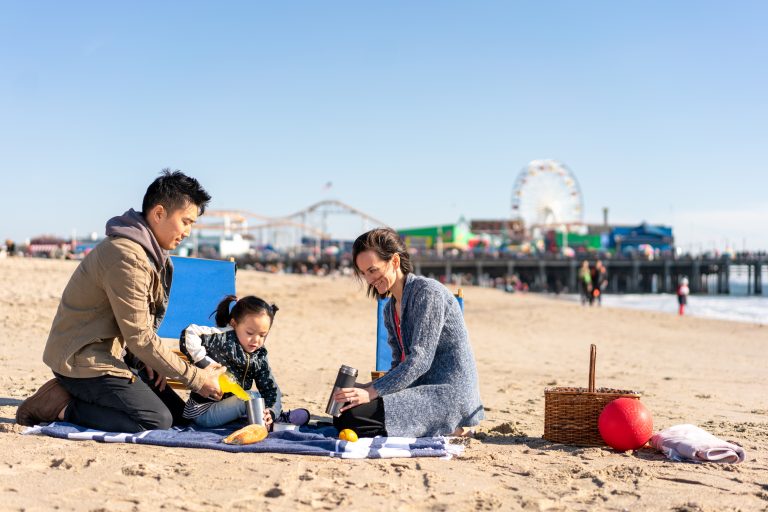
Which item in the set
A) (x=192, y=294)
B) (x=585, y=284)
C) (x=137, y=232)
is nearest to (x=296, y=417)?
(x=137, y=232)

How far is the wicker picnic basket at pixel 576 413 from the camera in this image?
388cm

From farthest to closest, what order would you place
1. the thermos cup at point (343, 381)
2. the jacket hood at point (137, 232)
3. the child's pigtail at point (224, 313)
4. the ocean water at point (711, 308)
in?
the ocean water at point (711, 308) < the child's pigtail at point (224, 313) < the thermos cup at point (343, 381) < the jacket hood at point (137, 232)

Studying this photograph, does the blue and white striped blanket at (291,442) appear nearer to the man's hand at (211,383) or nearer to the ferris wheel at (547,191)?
the man's hand at (211,383)

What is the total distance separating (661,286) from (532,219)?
1246cm

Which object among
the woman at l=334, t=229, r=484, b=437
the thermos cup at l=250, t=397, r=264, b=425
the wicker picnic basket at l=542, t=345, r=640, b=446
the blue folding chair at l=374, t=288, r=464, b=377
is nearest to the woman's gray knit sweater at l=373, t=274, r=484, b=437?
the woman at l=334, t=229, r=484, b=437

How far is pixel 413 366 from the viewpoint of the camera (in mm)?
3771

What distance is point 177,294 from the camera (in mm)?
5520

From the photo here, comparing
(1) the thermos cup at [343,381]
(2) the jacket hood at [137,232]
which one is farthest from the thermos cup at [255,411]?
(2) the jacket hood at [137,232]

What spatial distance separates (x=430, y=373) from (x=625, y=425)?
100 centimetres

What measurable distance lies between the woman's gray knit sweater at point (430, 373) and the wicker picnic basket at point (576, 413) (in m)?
0.40

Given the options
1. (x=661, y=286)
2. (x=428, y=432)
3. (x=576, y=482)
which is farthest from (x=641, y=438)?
(x=661, y=286)

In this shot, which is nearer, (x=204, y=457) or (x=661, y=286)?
(x=204, y=457)

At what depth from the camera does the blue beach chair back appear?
5.51 m

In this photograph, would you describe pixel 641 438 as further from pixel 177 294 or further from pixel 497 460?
pixel 177 294
